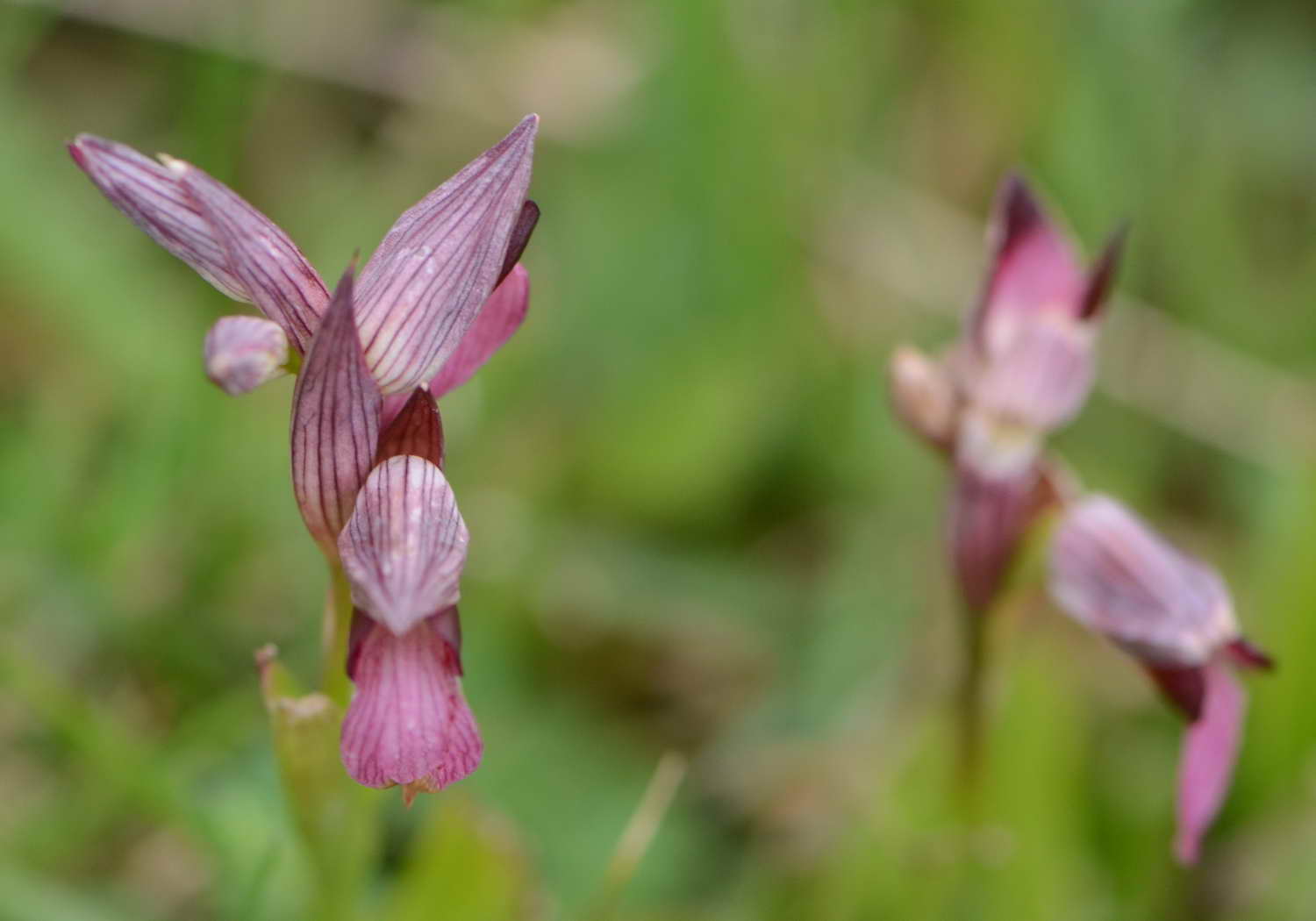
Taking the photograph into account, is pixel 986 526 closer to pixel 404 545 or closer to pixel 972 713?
pixel 972 713

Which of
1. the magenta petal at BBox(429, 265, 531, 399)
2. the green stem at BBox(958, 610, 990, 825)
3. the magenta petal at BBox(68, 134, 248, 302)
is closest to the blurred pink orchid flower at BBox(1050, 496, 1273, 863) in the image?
the green stem at BBox(958, 610, 990, 825)

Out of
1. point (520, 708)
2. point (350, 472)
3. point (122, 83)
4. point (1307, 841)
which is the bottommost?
point (520, 708)

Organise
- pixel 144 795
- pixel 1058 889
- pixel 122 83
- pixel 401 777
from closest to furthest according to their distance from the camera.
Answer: pixel 401 777, pixel 144 795, pixel 1058 889, pixel 122 83

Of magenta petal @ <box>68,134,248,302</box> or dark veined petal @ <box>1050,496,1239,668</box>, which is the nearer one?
magenta petal @ <box>68,134,248,302</box>

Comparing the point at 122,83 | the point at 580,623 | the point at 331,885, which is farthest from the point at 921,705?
the point at 122,83

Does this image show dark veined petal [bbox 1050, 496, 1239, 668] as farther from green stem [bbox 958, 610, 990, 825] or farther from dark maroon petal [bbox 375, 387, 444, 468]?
dark maroon petal [bbox 375, 387, 444, 468]

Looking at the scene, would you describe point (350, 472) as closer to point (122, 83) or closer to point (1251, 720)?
point (1251, 720)

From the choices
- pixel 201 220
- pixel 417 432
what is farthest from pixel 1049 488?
pixel 201 220
